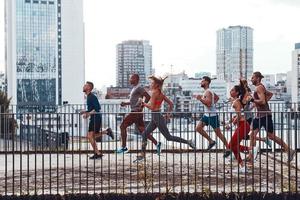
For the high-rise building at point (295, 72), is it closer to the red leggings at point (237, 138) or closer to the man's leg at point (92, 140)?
the man's leg at point (92, 140)

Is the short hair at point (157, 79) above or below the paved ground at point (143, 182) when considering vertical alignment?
above

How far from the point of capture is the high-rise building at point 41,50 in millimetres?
139500

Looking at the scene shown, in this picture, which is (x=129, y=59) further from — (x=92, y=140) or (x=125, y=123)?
(x=92, y=140)

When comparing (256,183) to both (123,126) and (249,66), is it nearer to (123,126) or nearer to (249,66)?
(123,126)

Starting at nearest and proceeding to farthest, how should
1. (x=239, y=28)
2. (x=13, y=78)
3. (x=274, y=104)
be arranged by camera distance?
(x=274, y=104) < (x=13, y=78) < (x=239, y=28)

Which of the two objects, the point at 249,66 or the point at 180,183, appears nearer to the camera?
the point at 180,183

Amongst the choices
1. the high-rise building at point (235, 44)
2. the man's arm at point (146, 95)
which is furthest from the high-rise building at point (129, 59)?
the man's arm at point (146, 95)

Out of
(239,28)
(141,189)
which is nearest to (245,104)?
(141,189)

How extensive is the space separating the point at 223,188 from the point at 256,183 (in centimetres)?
73

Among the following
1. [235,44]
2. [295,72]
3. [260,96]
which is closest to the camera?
[260,96]

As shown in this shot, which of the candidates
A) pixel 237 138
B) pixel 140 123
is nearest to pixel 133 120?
pixel 140 123

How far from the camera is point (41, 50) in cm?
14325

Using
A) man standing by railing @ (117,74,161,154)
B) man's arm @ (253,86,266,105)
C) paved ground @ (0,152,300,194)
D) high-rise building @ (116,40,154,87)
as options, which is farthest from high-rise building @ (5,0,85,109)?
paved ground @ (0,152,300,194)

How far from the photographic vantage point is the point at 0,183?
8570 mm
